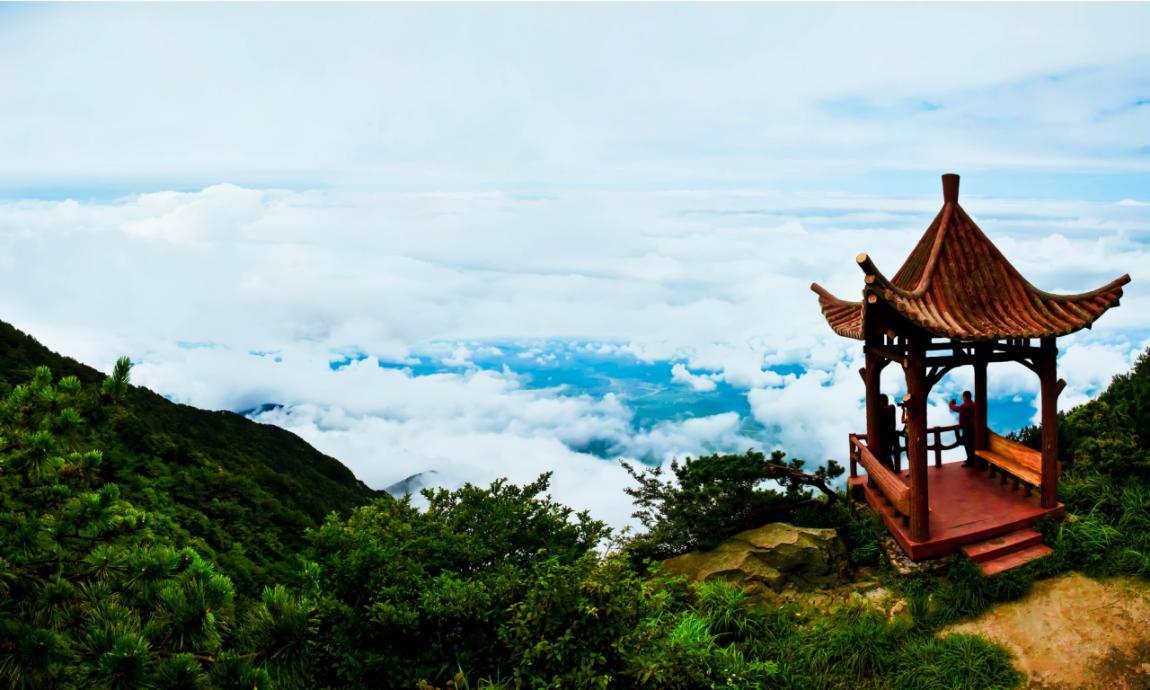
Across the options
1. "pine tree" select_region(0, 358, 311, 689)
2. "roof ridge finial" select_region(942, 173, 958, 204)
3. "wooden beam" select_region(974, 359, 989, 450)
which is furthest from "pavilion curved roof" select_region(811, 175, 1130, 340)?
"pine tree" select_region(0, 358, 311, 689)

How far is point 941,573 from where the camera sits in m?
9.48

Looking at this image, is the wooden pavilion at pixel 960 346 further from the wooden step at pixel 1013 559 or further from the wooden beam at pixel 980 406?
the wooden beam at pixel 980 406

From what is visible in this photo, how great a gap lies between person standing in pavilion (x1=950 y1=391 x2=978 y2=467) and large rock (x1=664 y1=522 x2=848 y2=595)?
135 inches

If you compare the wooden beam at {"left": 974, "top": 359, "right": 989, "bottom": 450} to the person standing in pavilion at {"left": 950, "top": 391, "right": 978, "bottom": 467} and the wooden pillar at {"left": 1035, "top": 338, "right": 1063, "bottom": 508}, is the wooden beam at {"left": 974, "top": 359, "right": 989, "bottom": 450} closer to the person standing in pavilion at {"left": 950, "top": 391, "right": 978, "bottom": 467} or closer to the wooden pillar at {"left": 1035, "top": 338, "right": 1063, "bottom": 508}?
the person standing in pavilion at {"left": 950, "top": 391, "right": 978, "bottom": 467}

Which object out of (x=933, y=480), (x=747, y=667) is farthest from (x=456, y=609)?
(x=933, y=480)

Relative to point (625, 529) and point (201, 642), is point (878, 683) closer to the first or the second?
point (625, 529)

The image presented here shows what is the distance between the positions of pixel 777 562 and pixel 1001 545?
297 cm

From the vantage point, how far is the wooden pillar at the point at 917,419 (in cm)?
925

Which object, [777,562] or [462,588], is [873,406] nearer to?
[777,562]

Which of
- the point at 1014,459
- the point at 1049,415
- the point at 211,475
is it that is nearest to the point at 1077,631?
the point at 1049,415

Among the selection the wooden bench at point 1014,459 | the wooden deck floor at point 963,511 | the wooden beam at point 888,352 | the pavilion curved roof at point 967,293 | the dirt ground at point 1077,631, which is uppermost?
the pavilion curved roof at point 967,293

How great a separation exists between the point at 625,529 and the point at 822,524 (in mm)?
3234

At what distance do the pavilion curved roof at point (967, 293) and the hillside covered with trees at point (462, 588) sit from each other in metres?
2.77

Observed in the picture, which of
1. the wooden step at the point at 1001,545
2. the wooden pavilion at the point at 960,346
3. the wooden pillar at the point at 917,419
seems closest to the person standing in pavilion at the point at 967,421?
the wooden pavilion at the point at 960,346
